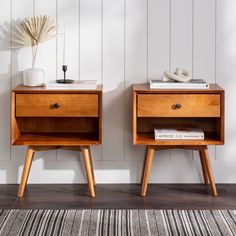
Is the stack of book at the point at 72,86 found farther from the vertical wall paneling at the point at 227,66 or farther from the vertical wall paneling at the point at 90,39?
the vertical wall paneling at the point at 227,66

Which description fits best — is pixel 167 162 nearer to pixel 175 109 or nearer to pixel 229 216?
pixel 175 109

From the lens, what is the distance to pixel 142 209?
332 centimetres

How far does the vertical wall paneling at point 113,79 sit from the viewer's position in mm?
3727

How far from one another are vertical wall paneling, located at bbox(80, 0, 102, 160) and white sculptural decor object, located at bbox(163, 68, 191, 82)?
0.42 m

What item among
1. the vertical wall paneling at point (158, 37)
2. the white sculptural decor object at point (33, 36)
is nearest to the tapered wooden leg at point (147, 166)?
the vertical wall paneling at point (158, 37)

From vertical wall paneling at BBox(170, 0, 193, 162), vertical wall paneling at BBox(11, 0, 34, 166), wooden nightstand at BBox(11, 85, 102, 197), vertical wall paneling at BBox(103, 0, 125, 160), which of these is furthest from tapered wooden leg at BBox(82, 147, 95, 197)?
vertical wall paneling at BBox(170, 0, 193, 162)

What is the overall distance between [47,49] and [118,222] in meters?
1.20

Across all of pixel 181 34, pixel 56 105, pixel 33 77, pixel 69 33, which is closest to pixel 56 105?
pixel 56 105

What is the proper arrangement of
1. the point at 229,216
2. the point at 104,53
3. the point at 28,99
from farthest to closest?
the point at 104,53 < the point at 28,99 < the point at 229,216

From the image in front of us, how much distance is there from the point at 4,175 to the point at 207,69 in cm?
138

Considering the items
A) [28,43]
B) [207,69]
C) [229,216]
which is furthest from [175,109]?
[28,43]

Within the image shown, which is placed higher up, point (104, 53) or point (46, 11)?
point (46, 11)

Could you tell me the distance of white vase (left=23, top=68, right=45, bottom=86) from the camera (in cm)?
364

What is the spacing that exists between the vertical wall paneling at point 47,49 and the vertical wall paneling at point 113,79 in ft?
0.98
